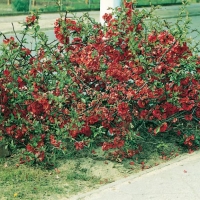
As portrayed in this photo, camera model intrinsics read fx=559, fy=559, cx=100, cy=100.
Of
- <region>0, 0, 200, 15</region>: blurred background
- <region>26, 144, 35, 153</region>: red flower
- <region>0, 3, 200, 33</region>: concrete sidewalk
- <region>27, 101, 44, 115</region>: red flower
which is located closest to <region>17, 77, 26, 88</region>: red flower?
<region>27, 101, 44, 115</region>: red flower

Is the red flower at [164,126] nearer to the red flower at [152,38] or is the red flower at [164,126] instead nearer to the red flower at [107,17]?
the red flower at [152,38]

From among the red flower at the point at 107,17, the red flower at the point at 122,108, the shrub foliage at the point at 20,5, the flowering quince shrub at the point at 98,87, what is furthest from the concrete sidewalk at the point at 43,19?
the red flower at the point at 122,108

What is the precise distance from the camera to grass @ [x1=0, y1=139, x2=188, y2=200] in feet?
15.9

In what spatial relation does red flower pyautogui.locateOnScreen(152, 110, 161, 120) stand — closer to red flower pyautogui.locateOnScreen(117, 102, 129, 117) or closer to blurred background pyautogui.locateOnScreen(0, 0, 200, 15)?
red flower pyautogui.locateOnScreen(117, 102, 129, 117)

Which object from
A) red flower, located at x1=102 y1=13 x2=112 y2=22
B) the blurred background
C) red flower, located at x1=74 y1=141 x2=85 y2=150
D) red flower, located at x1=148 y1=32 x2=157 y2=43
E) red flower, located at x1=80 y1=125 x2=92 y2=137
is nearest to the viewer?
red flower, located at x1=74 y1=141 x2=85 y2=150

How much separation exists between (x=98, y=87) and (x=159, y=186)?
1.45m

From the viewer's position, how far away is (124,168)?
5.47 m

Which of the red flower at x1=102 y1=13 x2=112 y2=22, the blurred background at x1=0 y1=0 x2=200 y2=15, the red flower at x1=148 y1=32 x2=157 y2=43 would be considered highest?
the red flower at x1=102 y1=13 x2=112 y2=22

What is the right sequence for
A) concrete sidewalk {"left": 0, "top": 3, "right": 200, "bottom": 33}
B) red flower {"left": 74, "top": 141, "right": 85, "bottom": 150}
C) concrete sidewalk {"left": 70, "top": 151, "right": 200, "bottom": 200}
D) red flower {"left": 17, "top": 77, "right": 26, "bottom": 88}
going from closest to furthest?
concrete sidewalk {"left": 70, "top": 151, "right": 200, "bottom": 200}
red flower {"left": 74, "top": 141, "right": 85, "bottom": 150}
red flower {"left": 17, "top": 77, "right": 26, "bottom": 88}
concrete sidewalk {"left": 0, "top": 3, "right": 200, "bottom": 33}

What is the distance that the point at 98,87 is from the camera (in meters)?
5.89

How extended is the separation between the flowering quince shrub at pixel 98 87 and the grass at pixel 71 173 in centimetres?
12

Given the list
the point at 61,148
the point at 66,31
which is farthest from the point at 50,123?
the point at 66,31

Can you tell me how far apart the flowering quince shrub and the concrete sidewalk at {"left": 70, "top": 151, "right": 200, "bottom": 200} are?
47cm

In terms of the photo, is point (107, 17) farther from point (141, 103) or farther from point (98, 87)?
point (141, 103)
